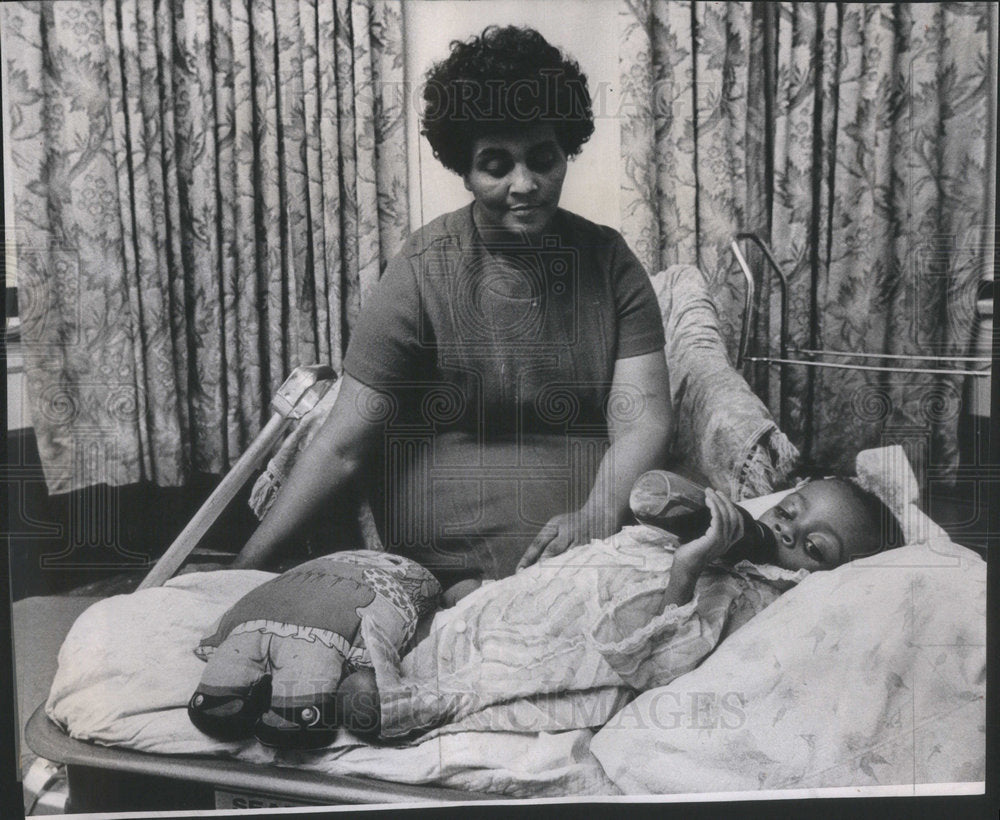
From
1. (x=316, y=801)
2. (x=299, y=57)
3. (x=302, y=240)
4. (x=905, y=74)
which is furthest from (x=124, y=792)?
(x=905, y=74)

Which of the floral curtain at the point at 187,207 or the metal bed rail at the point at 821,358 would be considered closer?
the floral curtain at the point at 187,207

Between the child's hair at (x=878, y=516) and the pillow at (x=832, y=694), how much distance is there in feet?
0.10

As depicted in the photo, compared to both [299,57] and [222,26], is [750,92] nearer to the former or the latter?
[299,57]

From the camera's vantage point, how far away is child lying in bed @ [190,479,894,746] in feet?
7.04

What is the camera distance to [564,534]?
2238mm

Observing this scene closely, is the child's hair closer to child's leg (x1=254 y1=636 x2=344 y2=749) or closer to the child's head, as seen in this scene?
the child's head

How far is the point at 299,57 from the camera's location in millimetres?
2188

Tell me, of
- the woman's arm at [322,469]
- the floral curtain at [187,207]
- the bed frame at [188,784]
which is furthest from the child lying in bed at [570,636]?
the floral curtain at [187,207]

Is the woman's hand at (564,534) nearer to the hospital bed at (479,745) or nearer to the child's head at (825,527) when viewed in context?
the hospital bed at (479,745)

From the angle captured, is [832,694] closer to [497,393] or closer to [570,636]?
[570,636]

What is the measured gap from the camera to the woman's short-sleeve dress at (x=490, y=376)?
2.23m

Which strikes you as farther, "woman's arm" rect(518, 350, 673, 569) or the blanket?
"woman's arm" rect(518, 350, 673, 569)

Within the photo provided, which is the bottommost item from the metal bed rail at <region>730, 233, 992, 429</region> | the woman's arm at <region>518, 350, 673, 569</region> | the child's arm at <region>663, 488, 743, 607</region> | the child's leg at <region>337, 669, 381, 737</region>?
the child's leg at <region>337, 669, 381, 737</region>

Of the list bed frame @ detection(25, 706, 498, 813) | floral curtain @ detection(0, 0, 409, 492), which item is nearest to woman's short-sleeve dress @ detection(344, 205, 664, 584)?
floral curtain @ detection(0, 0, 409, 492)
